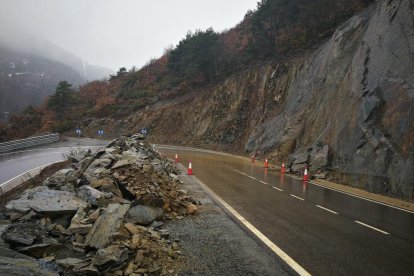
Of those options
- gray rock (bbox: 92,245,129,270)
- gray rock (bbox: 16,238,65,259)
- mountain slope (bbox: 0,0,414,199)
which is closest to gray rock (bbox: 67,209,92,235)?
gray rock (bbox: 16,238,65,259)

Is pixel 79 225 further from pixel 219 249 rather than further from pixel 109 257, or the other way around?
pixel 219 249

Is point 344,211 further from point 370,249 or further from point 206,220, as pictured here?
point 206,220

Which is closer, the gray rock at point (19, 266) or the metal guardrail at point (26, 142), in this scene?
the gray rock at point (19, 266)

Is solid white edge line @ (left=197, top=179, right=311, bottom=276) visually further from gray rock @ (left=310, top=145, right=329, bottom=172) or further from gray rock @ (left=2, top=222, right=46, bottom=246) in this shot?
gray rock @ (left=310, top=145, right=329, bottom=172)

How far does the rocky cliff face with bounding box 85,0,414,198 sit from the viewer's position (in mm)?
16672

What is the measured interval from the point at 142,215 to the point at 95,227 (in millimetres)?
1555

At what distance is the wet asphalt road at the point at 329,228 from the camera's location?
6.81 meters

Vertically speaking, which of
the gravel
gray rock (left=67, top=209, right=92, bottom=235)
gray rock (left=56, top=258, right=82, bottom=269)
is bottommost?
the gravel

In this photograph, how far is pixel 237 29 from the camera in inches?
3172

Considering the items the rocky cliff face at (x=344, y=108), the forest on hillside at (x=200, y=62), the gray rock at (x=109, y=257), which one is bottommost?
the gray rock at (x=109, y=257)

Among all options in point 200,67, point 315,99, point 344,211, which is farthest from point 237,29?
point 344,211

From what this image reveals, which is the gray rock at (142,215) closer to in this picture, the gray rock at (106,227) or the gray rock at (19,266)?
the gray rock at (106,227)

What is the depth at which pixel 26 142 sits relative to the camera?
40.0 m

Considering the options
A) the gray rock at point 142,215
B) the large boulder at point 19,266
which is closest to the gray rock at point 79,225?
the gray rock at point 142,215
